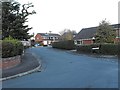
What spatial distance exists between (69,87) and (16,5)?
29915 millimetres

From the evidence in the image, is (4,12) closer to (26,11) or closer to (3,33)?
(3,33)

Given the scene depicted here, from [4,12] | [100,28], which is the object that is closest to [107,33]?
[100,28]

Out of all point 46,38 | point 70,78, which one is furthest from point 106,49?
point 46,38

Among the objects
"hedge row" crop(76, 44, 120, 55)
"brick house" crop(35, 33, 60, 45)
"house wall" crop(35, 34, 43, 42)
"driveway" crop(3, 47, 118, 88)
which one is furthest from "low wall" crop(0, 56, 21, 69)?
"house wall" crop(35, 34, 43, 42)

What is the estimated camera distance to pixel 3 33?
111 ft

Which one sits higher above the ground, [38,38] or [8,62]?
[38,38]

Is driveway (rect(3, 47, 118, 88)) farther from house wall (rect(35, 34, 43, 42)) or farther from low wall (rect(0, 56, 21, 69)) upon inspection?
house wall (rect(35, 34, 43, 42))

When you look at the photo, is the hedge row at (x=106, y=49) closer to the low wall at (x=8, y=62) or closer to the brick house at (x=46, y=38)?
the low wall at (x=8, y=62)

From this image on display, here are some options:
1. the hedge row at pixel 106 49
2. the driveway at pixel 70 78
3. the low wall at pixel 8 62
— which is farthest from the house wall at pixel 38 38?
the driveway at pixel 70 78

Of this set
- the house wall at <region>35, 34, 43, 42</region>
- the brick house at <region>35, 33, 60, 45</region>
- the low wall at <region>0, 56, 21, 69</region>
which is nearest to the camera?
the low wall at <region>0, 56, 21, 69</region>

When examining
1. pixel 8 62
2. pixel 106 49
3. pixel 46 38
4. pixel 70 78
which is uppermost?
pixel 46 38

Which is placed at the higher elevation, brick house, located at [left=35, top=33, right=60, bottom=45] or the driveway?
brick house, located at [left=35, top=33, right=60, bottom=45]

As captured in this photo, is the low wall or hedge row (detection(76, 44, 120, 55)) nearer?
the low wall

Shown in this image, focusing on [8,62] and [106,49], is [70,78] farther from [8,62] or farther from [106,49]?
[106,49]
